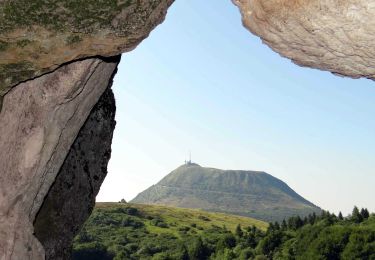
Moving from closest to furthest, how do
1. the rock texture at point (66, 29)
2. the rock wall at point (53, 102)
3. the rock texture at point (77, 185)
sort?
the rock texture at point (66, 29)
the rock wall at point (53, 102)
the rock texture at point (77, 185)

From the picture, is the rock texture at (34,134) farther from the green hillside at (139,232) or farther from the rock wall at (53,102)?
the green hillside at (139,232)

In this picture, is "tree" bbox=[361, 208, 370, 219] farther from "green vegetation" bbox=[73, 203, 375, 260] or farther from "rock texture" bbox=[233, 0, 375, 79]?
"rock texture" bbox=[233, 0, 375, 79]

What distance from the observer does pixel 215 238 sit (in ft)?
369

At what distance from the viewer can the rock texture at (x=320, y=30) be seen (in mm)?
6320

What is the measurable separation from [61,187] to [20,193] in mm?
3500

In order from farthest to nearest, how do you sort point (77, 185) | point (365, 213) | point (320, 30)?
1. point (365, 213)
2. point (77, 185)
3. point (320, 30)

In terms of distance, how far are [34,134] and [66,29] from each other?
3721mm

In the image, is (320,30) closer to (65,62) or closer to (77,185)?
(65,62)

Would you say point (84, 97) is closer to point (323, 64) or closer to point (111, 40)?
point (111, 40)

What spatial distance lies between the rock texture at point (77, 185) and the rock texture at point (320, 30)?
1048 centimetres

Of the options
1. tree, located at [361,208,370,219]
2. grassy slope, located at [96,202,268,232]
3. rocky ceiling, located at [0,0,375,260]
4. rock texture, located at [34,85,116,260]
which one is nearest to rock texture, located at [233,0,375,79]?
rocky ceiling, located at [0,0,375,260]

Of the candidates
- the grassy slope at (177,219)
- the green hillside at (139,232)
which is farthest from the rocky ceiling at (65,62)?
the grassy slope at (177,219)

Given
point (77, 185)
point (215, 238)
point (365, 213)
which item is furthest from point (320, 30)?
point (215, 238)

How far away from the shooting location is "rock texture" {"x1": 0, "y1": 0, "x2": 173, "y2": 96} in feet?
30.4
